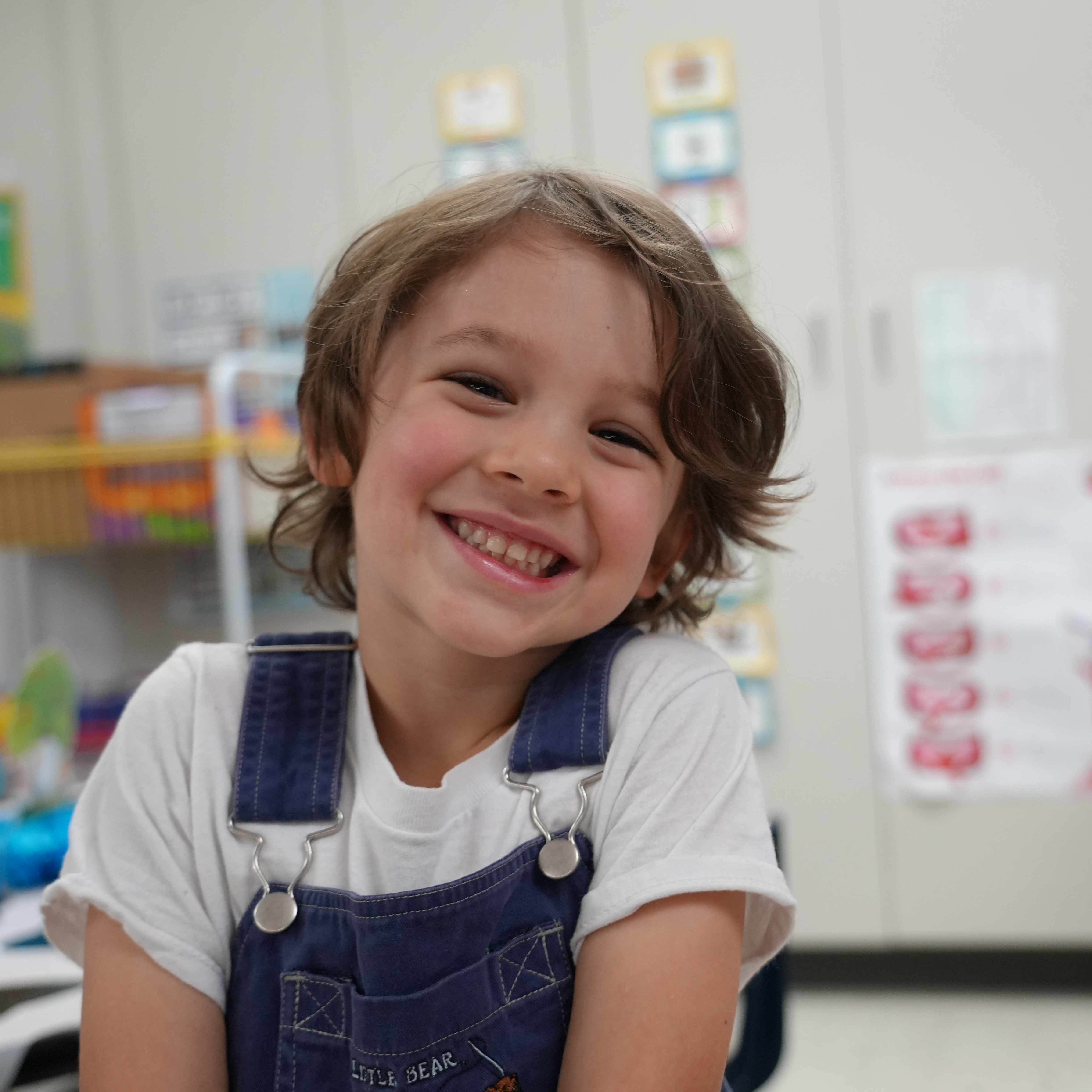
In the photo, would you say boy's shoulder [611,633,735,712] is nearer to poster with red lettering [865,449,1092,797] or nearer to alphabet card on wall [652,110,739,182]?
poster with red lettering [865,449,1092,797]

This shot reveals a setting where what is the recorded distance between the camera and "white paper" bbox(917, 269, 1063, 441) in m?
2.35

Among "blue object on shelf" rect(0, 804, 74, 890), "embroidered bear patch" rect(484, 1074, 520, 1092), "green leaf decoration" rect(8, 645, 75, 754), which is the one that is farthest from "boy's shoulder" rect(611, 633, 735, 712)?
"green leaf decoration" rect(8, 645, 75, 754)

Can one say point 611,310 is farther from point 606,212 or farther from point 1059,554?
point 1059,554

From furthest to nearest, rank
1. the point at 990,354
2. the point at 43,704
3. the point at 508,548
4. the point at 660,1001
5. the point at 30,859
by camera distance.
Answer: the point at 990,354
the point at 43,704
the point at 30,859
the point at 508,548
the point at 660,1001

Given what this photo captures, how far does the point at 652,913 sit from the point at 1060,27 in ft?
7.21

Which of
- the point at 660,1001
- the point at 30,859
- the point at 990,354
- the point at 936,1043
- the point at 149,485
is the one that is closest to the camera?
the point at 660,1001

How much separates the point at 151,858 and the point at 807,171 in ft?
6.76

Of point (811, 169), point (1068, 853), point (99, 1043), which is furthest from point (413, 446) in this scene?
point (1068, 853)

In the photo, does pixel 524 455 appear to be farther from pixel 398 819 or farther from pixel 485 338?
pixel 398 819

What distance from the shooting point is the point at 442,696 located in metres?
0.77

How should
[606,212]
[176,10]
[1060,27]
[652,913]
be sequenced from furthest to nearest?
1. [176,10]
2. [1060,27]
3. [606,212]
4. [652,913]

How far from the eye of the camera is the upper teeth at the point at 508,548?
72 cm

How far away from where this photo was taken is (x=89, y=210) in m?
2.79

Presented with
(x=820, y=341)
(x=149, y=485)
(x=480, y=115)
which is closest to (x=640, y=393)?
(x=149, y=485)
